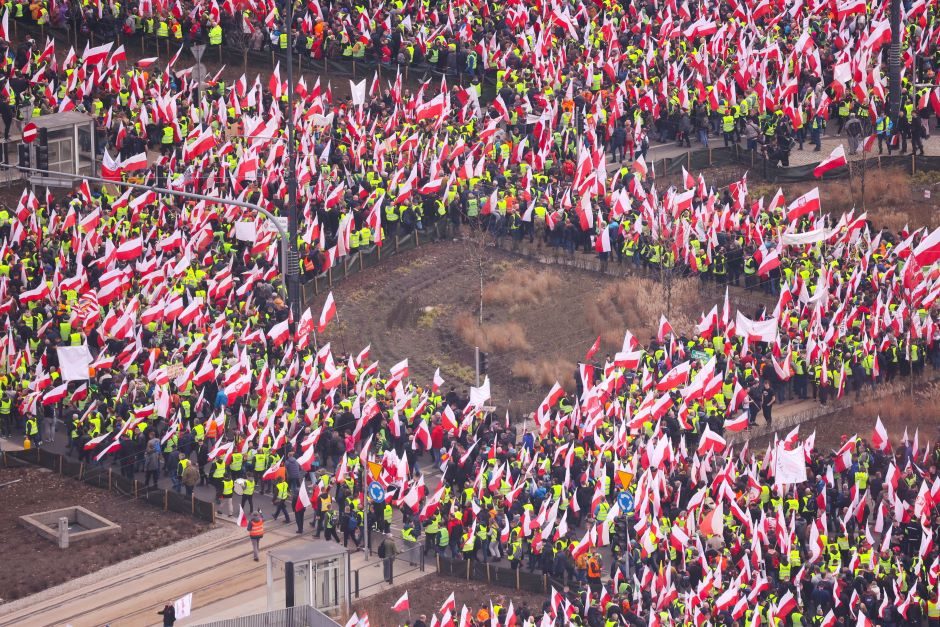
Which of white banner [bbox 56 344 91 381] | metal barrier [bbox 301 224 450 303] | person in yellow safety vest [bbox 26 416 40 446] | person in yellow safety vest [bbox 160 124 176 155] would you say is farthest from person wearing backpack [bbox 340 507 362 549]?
person in yellow safety vest [bbox 160 124 176 155]

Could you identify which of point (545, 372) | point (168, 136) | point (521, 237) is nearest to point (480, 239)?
point (521, 237)

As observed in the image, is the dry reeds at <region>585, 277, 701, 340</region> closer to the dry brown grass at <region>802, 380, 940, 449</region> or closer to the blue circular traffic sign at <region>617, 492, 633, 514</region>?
the dry brown grass at <region>802, 380, 940, 449</region>

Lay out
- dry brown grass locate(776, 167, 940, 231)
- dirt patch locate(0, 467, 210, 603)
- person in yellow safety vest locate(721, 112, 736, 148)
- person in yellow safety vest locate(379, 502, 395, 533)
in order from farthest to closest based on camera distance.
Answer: person in yellow safety vest locate(721, 112, 736, 148) → dry brown grass locate(776, 167, 940, 231) → person in yellow safety vest locate(379, 502, 395, 533) → dirt patch locate(0, 467, 210, 603)

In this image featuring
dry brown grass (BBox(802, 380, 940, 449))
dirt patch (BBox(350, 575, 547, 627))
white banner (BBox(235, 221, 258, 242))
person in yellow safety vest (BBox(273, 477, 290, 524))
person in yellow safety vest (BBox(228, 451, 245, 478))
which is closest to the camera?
dirt patch (BBox(350, 575, 547, 627))

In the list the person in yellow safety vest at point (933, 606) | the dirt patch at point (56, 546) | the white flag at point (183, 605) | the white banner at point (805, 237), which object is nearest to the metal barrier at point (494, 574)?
the dirt patch at point (56, 546)

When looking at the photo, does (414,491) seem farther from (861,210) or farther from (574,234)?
(861,210)

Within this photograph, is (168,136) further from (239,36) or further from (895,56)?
(895,56)

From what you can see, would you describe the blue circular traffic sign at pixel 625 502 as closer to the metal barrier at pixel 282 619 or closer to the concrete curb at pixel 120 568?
the concrete curb at pixel 120 568
